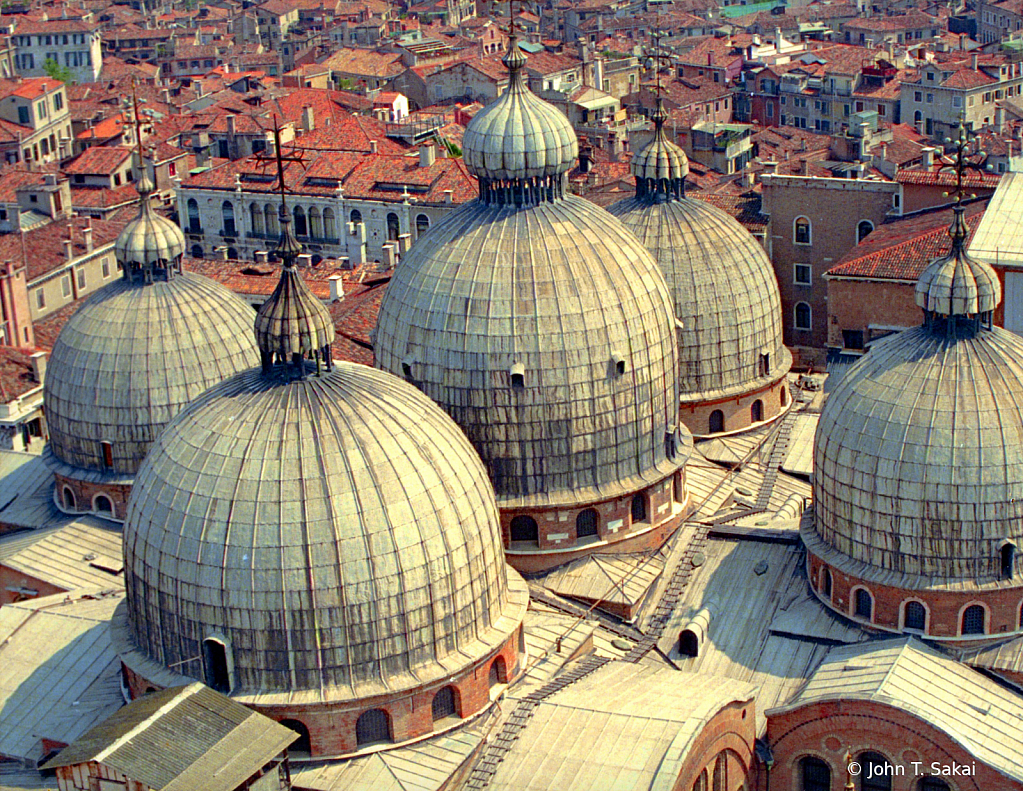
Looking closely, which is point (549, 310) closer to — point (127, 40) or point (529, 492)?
point (529, 492)

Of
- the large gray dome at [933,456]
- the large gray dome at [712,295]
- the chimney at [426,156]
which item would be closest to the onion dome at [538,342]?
the large gray dome at [933,456]

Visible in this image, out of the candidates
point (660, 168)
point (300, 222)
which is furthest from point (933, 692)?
point (300, 222)

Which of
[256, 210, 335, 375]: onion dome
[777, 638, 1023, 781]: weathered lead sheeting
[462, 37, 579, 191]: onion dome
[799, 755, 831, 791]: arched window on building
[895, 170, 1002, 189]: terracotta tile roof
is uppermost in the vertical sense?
[462, 37, 579, 191]: onion dome

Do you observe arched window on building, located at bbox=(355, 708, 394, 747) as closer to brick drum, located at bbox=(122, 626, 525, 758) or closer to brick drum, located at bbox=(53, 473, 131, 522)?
brick drum, located at bbox=(122, 626, 525, 758)

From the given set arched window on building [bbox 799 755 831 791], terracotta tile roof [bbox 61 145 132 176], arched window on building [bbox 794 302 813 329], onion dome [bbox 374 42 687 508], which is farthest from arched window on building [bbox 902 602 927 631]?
terracotta tile roof [bbox 61 145 132 176]

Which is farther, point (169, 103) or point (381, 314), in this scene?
point (169, 103)

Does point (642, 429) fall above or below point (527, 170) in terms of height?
below

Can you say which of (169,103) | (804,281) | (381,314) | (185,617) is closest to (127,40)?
(169,103)
